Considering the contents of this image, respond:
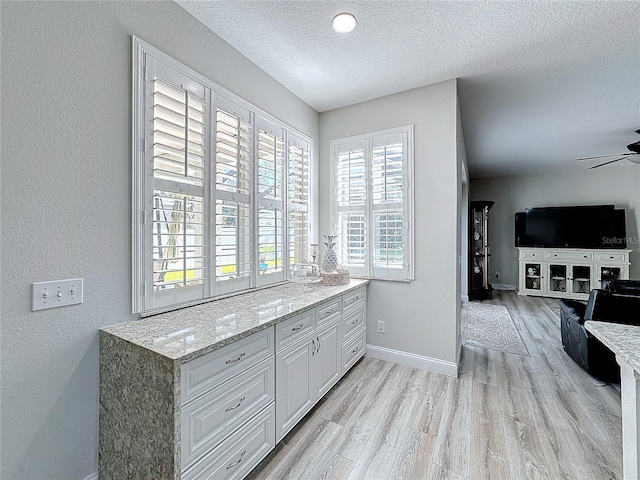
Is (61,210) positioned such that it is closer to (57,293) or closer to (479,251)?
(57,293)

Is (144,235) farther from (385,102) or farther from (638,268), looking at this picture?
(638,268)

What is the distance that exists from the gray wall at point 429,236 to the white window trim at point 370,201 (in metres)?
0.06

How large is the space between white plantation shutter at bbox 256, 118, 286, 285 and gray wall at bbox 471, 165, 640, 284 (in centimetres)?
621

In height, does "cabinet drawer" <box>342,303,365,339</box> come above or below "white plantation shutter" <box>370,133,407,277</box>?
below

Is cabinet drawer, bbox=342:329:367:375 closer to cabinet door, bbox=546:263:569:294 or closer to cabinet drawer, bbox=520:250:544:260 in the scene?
cabinet drawer, bbox=520:250:544:260

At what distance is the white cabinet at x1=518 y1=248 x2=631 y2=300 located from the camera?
5.35 meters

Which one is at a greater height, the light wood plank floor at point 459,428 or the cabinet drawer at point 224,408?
the cabinet drawer at point 224,408

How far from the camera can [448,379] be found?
8.25 ft

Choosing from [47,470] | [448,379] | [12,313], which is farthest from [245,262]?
[448,379]

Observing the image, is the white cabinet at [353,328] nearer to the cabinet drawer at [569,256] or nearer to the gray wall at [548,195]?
the cabinet drawer at [569,256]

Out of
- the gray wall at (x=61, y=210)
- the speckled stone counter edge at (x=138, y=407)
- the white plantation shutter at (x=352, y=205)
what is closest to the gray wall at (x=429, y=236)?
the white plantation shutter at (x=352, y=205)

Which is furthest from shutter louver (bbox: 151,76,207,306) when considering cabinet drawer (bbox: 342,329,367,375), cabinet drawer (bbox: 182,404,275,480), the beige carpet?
the beige carpet

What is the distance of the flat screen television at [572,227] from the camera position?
541 cm

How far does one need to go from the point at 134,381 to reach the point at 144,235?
762 mm
